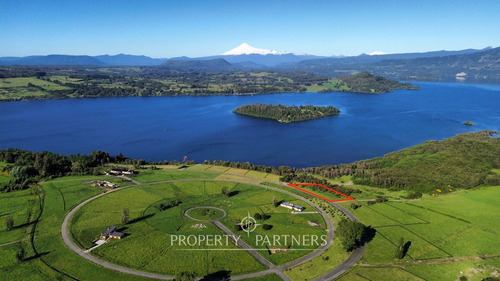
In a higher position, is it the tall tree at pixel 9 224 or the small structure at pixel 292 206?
the tall tree at pixel 9 224

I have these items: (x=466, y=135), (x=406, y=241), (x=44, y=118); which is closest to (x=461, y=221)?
(x=406, y=241)

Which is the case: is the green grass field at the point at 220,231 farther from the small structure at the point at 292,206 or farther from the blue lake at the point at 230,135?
the blue lake at the point at 230,135

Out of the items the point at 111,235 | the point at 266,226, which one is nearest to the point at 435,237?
the point at 266,226

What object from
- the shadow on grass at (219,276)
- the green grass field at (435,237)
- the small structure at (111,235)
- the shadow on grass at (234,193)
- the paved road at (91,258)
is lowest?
the green grass field at (435,237)

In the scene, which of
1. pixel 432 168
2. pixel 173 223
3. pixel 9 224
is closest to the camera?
pixel 9 224

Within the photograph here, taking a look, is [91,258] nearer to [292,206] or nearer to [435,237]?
[292,206]

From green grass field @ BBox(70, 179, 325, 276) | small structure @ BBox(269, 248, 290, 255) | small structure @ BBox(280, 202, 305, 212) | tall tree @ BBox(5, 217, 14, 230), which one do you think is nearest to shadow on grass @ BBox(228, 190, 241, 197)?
green grass field @ BBox(70, 179, 325, 276)

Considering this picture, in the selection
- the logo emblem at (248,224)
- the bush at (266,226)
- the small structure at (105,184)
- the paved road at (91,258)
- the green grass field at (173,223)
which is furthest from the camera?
the small structure at (105,184)

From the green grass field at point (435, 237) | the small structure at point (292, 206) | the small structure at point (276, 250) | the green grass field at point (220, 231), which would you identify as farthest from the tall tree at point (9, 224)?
the green grass field at point (435, 237)

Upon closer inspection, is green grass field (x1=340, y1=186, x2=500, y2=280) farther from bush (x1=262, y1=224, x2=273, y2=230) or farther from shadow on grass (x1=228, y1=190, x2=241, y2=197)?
shadow on grass (x1=228, y1=190, x2=241, y2=197)

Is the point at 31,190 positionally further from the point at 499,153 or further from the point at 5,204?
the point at 499,153

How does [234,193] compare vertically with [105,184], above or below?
below
